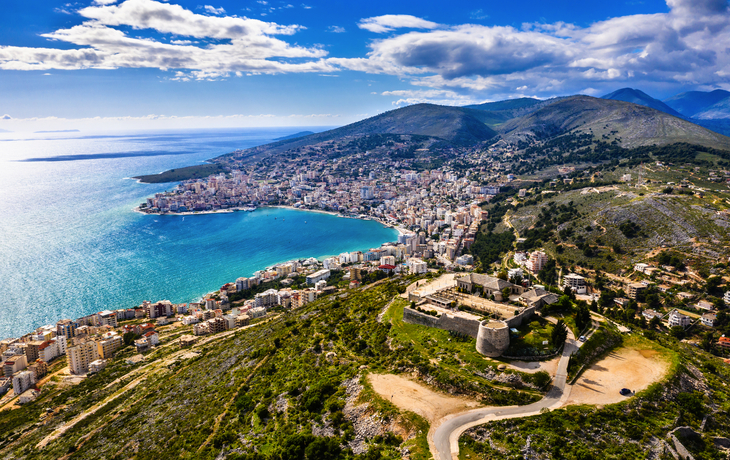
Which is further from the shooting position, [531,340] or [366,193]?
[366,193]

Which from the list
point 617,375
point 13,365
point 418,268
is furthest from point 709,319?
point 13,365

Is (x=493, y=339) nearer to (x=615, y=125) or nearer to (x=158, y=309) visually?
(x=158, y=309)

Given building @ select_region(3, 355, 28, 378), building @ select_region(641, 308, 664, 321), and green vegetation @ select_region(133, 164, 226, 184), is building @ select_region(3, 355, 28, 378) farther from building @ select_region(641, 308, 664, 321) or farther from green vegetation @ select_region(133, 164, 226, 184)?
green vegetation @ select_region(133, 164, 226, 184)

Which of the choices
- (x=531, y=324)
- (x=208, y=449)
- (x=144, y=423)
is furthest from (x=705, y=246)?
(x=144, y=423)

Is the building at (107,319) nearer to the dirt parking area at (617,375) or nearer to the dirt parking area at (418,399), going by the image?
the dirt parking area at (418,399)

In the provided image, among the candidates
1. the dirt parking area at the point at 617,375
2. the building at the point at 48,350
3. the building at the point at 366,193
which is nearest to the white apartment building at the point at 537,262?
the dirt parking area at the point at 617,375

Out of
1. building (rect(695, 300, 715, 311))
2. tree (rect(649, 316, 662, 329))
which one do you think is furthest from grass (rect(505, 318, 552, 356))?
building (rect(695, 300, 715, 311))
